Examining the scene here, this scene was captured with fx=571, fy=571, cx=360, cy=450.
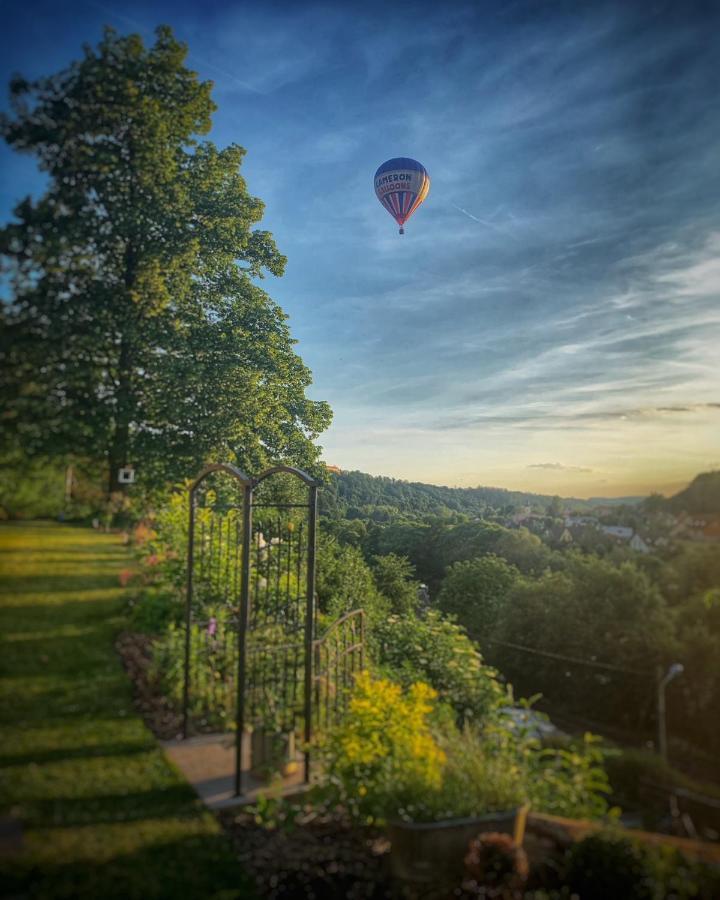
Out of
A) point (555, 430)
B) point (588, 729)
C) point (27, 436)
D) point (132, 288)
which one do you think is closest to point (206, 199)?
point (132, 288)

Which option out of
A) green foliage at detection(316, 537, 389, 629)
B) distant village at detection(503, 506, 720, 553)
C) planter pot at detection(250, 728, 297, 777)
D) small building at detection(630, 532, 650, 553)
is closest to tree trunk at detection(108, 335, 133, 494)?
planter pot at detection(250, 728, 297, 777)

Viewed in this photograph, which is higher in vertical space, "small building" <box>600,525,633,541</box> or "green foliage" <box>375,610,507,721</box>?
"small building" <box>600,525,633,541</box>

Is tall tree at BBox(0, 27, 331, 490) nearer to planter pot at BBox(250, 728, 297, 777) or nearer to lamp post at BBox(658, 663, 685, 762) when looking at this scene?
planter pot at BBox(250, 728, 297, 777)

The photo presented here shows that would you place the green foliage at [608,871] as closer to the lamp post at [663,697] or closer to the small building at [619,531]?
the lamp post at [663,697]

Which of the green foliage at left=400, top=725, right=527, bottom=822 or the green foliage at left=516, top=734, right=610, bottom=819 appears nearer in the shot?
the green foliage at left=400, top=725, right=527, bottom=822

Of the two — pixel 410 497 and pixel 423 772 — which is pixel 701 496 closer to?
pixel 423 772

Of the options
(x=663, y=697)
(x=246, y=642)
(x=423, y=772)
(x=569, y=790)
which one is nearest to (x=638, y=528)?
(x=663, y=697)

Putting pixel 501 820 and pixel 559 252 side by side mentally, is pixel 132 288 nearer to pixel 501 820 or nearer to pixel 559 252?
pixel 501 820

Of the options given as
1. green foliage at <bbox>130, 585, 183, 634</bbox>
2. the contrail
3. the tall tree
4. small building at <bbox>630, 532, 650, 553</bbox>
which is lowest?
green foliage at <bbox>130, 585, 183, 634</bbox>
